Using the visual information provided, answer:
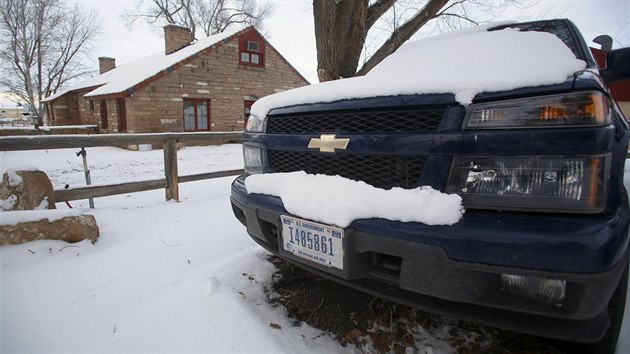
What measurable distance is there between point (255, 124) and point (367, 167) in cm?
94

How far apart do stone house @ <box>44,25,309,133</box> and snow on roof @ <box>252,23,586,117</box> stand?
524 inches

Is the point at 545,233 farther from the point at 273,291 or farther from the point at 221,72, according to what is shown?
the point at 221,72

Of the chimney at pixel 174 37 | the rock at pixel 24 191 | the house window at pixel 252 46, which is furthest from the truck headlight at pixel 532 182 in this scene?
the chimney at pixel 174 37

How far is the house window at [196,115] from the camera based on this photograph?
14695 millimetres

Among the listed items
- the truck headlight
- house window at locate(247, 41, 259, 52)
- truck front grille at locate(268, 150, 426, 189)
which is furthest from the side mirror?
house window at locate(247, 41, 259, 52)

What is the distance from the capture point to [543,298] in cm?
106

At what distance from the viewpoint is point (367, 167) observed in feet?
4.81

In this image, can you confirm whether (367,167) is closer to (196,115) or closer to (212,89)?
(196,115)

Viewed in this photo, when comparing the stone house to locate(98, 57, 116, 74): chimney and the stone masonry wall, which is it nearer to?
the stone masonry wall

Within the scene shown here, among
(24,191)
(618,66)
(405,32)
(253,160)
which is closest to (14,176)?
(24,191)

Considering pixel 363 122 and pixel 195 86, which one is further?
pixel 195 86

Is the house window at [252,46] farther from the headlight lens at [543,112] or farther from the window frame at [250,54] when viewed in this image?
the headlight lens at [543,112]

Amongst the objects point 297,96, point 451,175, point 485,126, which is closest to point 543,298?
point 451,175

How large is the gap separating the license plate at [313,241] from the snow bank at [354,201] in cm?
4
